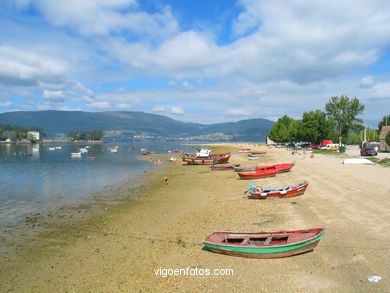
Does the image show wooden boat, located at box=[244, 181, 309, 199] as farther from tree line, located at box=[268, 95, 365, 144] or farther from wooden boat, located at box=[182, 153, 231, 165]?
tree line, located at box=[268, 95, 365, 144]

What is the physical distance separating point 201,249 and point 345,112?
90.4m

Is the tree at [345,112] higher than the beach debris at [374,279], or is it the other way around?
the tree at [345,112]

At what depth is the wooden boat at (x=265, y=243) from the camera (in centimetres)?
1109

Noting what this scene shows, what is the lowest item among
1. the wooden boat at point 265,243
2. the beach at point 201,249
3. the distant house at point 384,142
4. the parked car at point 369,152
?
the beach at point 201,249

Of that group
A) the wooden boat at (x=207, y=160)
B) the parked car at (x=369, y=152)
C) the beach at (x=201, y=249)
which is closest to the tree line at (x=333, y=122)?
the parked car at (x=369, y=152)

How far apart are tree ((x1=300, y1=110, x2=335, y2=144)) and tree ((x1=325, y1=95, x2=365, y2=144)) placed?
2.25 metres

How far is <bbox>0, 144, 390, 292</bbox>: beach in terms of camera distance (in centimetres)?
991

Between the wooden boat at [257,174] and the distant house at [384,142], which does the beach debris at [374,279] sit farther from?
the distant house at [384,142]

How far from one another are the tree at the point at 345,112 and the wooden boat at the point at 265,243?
86.6 metres

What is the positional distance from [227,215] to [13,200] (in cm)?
2016

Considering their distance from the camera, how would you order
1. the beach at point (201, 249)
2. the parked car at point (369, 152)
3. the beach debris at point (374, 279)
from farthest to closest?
the parked car at point (369, 152) < the beach at point (201, 249) < the beach debris at point (374, 279)

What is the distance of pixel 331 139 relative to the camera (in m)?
103

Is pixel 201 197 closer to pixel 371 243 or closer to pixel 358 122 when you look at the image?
pixel 371 243

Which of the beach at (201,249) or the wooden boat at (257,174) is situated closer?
the beach at (201,249)
